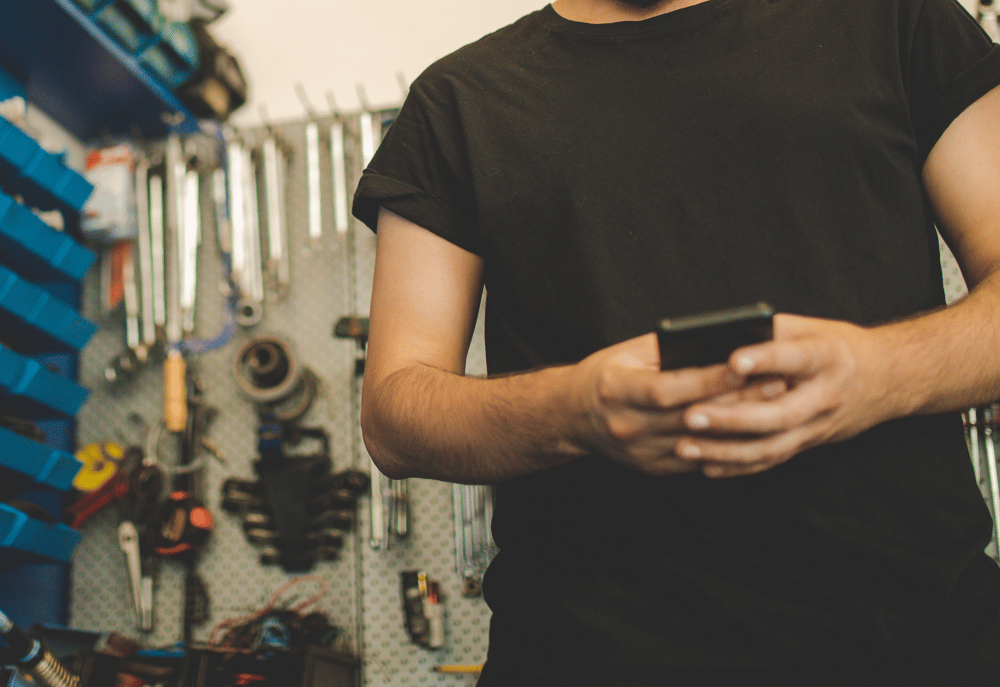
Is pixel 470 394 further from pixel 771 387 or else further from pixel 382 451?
pixel 771 387

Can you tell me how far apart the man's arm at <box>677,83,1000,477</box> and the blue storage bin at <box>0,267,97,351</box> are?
1.72 metres

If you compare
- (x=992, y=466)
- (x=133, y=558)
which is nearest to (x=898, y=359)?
(x=992, y=466)

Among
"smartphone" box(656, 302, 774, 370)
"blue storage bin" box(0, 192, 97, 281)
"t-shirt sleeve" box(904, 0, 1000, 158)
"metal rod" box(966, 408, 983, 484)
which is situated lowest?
"metal rod" box(966, 408, 983, 484)

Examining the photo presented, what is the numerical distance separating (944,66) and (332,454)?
1.81 m

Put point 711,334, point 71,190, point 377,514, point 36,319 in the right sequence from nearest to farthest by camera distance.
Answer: point 711,334
point 36,319
point 71,190
point 377,514

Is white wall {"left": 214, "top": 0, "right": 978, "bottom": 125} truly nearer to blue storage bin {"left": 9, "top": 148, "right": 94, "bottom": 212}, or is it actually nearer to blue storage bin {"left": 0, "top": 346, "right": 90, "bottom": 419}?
blue storage bin {"left": 9, "top": 148, "right": 94, "bottom": 212}

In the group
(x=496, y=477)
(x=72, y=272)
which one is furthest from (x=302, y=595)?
(x=496, y=477)

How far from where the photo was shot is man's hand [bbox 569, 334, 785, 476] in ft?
1.73

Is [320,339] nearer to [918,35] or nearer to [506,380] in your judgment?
[506,380]

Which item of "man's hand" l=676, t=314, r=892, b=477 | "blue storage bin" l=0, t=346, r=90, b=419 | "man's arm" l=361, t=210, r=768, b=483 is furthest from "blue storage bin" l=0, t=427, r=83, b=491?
"man's hand" l=676, t=314, r=892, b=477

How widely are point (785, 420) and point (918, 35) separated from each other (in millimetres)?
605

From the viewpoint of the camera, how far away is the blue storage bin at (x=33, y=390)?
1584 mm

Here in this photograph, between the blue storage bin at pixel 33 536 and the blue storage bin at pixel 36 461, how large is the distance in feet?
0.31

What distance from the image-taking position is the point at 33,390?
5.41 feet
